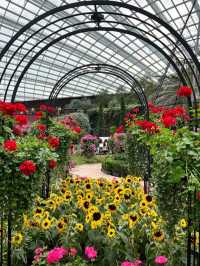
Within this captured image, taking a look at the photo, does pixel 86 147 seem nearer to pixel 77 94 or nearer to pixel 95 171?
pixel 95 171

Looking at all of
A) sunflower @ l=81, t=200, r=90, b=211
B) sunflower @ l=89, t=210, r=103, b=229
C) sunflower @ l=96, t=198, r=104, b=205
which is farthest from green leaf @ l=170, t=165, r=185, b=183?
sunflower @ l=96, t=198, r=104, b=205

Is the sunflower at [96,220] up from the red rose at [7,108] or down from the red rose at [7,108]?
down

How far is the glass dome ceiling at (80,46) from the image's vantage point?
2024 centimetres

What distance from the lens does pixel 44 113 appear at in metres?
7.27

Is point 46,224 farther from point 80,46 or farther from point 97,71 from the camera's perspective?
point 80,46

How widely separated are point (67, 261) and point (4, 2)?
59.2 ft

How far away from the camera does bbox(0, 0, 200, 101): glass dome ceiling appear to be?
2024 cm

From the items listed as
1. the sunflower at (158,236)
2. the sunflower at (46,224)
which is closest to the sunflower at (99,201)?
the sunflower at (46,224)

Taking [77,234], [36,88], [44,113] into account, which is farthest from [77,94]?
[77,234]

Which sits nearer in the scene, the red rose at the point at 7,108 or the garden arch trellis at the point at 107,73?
the red rose at the point at 7,108

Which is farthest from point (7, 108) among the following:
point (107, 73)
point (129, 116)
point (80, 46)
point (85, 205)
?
point (80, 46)

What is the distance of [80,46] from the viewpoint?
90.5 ft

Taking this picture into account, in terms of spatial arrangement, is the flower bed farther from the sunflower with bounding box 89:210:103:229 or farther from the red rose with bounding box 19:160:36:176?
the red rose with bounding box 19:160:36:176

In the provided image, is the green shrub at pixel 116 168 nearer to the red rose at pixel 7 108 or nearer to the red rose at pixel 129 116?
the red rose at pixel 129 116
